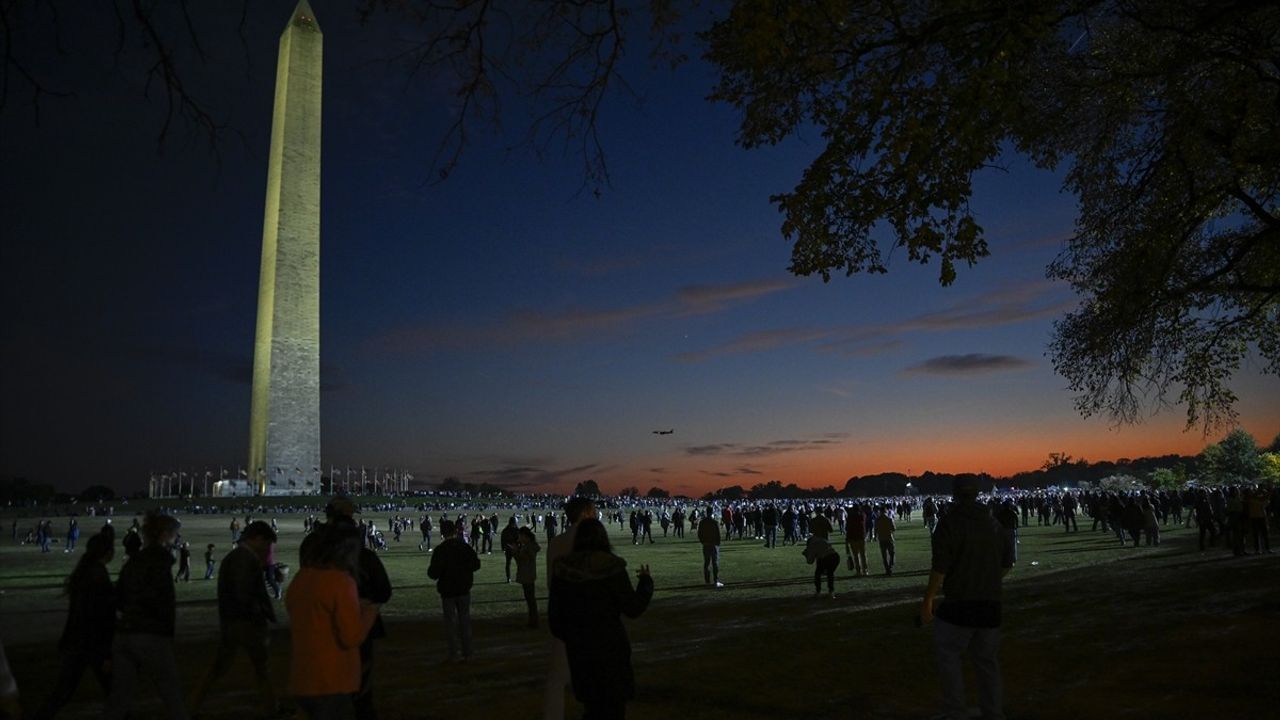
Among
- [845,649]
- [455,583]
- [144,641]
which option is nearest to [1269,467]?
[845,649]

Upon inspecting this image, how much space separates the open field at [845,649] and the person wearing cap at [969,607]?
1.25m

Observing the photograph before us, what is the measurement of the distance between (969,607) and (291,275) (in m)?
53.0

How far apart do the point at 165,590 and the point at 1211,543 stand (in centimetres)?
2491

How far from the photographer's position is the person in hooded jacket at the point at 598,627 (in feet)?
14.0

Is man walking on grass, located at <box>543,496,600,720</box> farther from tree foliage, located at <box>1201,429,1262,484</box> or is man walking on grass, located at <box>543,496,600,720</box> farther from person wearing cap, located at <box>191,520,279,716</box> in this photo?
tree foliage, located at <box>1201,429,1262,484</box>

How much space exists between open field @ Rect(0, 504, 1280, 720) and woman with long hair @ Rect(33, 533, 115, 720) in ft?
4.79

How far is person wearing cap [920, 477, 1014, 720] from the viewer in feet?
18.0

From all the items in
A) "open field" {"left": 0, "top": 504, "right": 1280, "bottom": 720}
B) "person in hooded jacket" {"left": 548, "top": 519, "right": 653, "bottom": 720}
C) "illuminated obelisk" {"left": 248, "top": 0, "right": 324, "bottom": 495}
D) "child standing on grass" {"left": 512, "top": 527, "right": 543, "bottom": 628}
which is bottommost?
"open field" {"left": 0, "top": 504, "right": 1280, "bottom": 720}

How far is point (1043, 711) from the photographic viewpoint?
6.53 m

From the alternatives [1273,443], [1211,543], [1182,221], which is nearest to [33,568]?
[1182,221]

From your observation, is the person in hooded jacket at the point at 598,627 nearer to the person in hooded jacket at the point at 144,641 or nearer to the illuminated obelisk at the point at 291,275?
the person in hooded jacket at the point at 144,641

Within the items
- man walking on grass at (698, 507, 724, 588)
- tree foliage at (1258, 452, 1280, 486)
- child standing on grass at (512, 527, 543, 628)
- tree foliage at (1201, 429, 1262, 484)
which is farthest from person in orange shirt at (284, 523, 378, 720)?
tree foliage at (1201, 429, 1262, 484)

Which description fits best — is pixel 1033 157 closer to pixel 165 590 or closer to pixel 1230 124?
pixel 1230 124

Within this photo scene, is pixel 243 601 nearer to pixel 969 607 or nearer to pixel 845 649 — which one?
pixel 969 607
